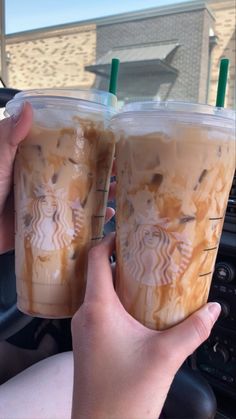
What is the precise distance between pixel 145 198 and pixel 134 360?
21 centimetres

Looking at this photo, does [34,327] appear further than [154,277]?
Yes

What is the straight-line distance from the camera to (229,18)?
3.17 meters

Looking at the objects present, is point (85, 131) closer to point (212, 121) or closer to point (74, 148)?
point (74, 148)

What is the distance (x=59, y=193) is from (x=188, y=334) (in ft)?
0.88

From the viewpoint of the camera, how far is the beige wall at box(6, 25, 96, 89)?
4.38 meters

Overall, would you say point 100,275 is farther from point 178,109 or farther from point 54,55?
point 54,55

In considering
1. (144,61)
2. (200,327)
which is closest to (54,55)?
(144,61)

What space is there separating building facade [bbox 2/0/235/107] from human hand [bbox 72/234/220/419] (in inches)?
89.6

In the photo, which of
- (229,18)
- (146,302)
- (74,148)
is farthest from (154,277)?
(229,18)

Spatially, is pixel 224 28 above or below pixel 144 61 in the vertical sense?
above

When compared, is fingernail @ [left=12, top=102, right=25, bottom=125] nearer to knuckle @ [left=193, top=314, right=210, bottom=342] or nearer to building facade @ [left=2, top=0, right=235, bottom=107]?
knuckle @ [left=193, top=314, right=210, bottom=342]

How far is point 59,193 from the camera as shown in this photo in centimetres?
63

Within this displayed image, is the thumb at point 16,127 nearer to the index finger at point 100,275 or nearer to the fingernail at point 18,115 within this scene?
the fingernail at point 18,115

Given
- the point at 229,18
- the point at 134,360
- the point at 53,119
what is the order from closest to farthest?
the point at 134,360 → the point at 53,119 → the point at 229,18
